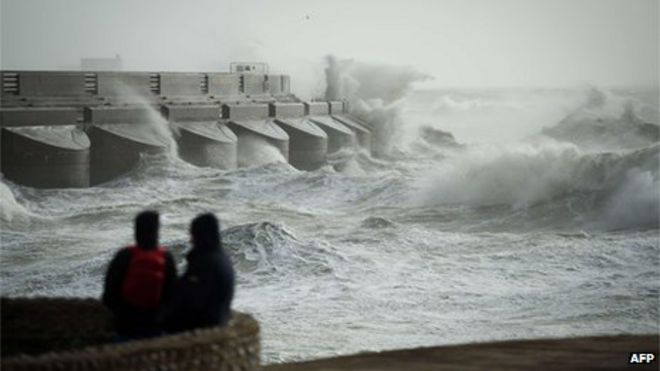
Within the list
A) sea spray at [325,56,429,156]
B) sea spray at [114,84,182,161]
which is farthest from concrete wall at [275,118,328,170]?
sea spray at [325,56,429,156]

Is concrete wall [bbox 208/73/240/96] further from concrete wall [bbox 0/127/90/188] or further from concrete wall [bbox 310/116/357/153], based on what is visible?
concrete wall [bbox 0/127/90/188]

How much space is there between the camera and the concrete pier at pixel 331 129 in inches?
1027

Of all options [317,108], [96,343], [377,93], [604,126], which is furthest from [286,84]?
[96,343]

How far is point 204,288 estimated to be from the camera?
11.0 ft

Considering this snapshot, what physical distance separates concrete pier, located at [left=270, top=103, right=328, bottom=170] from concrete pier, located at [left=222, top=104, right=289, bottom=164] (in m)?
0.47

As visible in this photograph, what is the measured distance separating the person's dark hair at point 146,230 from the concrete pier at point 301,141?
817 inches

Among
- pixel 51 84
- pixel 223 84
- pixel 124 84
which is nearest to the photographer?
pixel 51 84

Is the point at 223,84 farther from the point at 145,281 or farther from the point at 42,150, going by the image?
the point at 145,281

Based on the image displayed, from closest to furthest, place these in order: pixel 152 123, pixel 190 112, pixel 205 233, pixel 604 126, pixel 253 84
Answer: pixel 205 233 < pixel 152 123 < pixel 190 112 < pixel 253 84 < pixel 604 126

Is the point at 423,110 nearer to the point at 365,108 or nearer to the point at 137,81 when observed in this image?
the point at 365,108

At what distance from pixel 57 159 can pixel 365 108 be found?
13.2m

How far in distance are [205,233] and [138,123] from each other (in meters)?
17.7

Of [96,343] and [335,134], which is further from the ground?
[335,134]

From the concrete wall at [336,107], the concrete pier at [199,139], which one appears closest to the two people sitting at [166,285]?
the concrete pier at [199,139]
